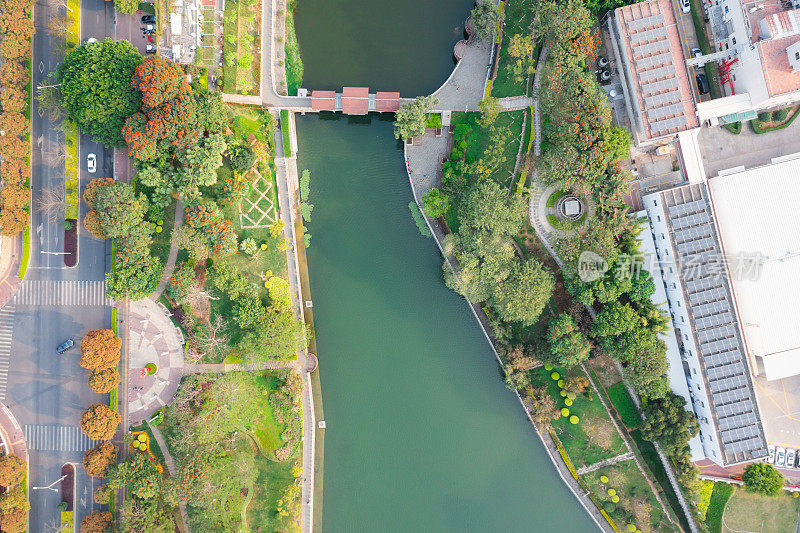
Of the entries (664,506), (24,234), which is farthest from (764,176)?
(24,234)

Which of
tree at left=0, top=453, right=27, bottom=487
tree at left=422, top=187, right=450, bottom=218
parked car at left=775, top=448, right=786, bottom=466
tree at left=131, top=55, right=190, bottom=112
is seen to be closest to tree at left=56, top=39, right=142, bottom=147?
tree at left=131, top=55, right=190, bottom=112

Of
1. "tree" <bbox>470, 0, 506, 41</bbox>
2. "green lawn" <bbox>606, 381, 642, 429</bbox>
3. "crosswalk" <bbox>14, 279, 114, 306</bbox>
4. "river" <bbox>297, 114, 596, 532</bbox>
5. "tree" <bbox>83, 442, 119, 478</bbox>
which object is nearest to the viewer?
"tree" <bbox>470, 0, 506, 41</bbox>

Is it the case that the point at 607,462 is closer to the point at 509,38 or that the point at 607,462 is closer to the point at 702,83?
the point at 702,83

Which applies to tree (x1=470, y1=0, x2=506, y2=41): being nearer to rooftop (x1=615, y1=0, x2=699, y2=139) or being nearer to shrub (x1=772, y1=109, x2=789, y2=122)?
rooftop (x1=615, y1=0, x2=699, y2=139)

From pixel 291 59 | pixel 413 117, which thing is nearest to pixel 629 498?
pixel 413 117

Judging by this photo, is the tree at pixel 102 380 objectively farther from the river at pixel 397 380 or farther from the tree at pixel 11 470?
the river at pixel 397 380

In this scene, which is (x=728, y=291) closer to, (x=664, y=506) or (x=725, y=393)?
(x=725, y=393)
